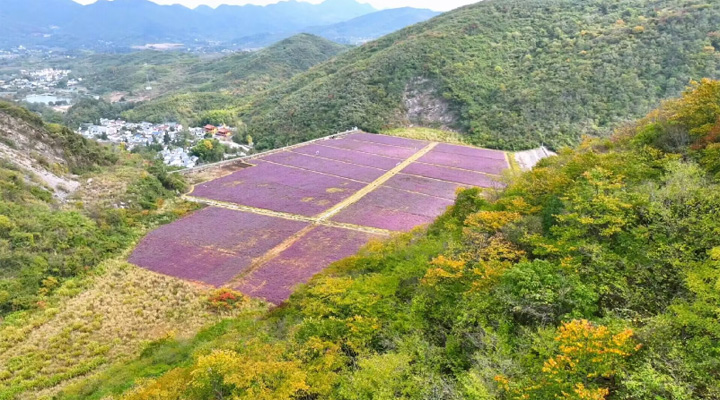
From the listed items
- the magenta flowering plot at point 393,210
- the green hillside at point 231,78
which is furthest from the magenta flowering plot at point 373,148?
the green hillside at point 231,78

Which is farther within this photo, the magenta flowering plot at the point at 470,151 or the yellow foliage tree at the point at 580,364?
the magenta flowering plot at the point at 470,151

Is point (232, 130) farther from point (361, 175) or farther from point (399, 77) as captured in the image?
point (361, 175)

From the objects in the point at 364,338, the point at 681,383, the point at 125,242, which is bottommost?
the point at 125,242

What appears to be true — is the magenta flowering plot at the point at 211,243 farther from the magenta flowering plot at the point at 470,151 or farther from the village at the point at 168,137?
the magenta flowering plot at the point at 470,151

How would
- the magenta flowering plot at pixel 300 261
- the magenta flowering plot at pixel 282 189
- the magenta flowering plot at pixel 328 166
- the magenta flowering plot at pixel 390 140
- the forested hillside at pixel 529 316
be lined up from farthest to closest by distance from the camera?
the magenta flowering plot at pixel 390 140 < the magenta flowering plot at pixel 328 166 < the magenta flowering plot at pixel 282 189 < the magenta flowering plot at pixel 300 261 < the forested hillside at pixel 529 316

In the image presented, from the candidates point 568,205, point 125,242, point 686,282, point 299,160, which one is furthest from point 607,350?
point 299,160

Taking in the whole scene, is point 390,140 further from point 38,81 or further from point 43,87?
point 38,81
